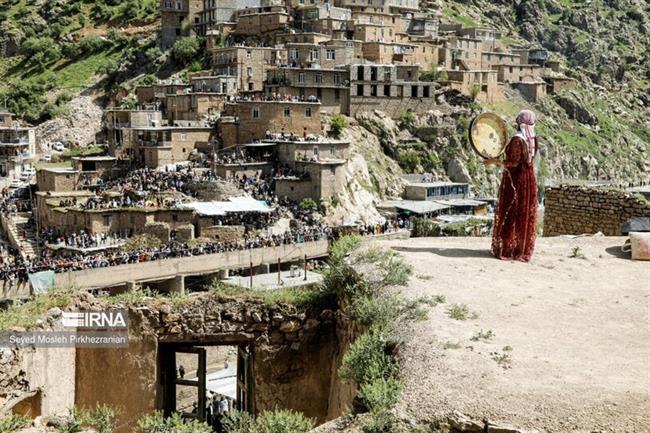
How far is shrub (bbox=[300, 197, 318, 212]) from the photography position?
138 ft

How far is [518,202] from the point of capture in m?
12.7

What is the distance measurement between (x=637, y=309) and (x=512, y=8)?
106m

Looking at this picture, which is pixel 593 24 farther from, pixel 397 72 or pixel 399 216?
pixel 399 216

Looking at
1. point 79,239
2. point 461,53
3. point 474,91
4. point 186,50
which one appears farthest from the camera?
point 461,53

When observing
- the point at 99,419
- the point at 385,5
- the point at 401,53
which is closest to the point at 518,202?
the point at 99,419

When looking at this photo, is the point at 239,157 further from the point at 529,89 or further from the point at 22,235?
the point at 529,89

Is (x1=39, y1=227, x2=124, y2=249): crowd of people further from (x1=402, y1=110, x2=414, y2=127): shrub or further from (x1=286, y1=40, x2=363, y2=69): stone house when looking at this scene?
(x1=402, y1=110, x2=414, y2=127): shrub

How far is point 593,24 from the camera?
379 ft

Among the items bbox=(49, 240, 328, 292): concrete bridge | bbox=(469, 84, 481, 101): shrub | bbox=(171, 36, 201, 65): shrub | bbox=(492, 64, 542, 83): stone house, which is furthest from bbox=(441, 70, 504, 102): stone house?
bbox=(49, 240, 328, 292): concrete bridge

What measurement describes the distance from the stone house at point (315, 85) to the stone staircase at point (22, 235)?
18.9 meters

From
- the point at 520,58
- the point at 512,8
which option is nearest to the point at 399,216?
the point at 520,58

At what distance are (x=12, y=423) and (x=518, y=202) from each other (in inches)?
328

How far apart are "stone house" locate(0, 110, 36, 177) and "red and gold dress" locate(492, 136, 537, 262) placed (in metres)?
46.0

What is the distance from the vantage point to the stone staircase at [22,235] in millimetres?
34688
